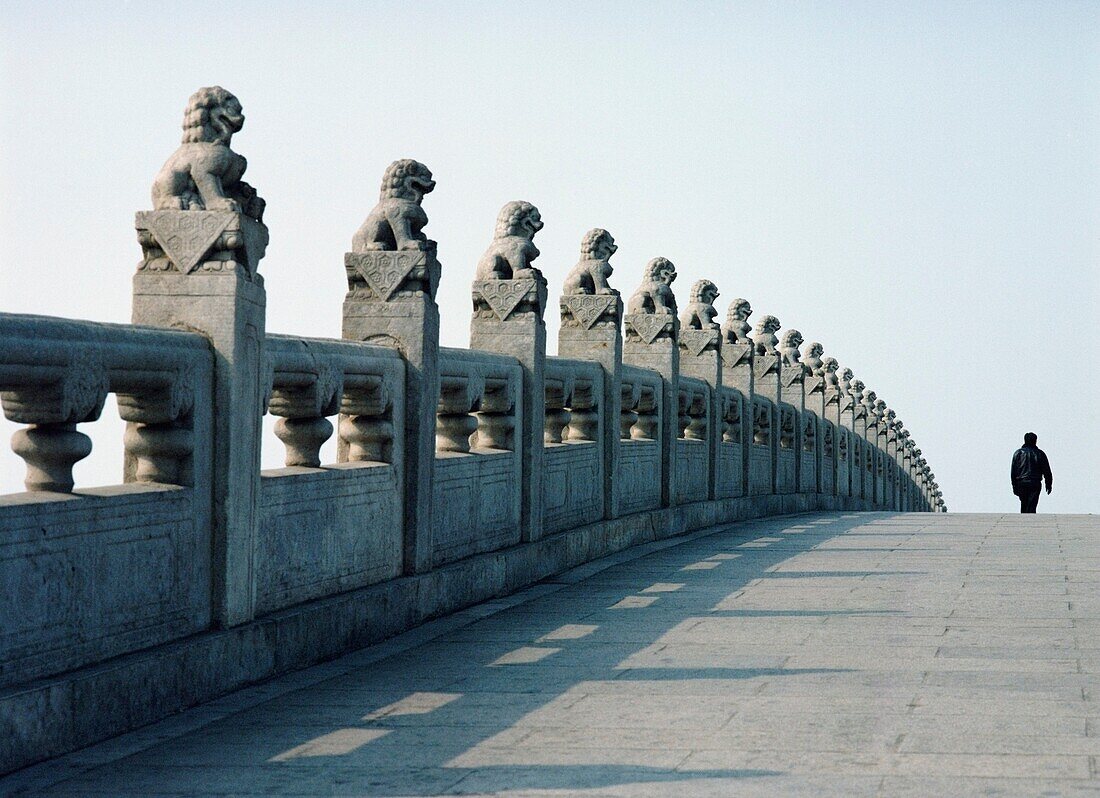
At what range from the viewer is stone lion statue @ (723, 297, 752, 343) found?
2227 cm

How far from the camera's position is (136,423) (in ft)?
23.2

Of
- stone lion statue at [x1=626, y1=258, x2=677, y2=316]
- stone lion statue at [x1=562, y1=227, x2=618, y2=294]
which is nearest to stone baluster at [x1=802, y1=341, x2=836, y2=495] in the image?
stone lion statue at [x1=626, y1=258, x2=677, y2=316]

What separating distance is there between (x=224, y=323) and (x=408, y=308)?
247 cm

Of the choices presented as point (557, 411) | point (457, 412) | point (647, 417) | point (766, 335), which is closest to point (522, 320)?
point (457, 412)

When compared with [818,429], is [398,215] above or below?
above

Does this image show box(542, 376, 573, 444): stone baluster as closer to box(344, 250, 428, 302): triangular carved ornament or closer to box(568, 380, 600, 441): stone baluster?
box(568, 380, 600, 441): stone baluster

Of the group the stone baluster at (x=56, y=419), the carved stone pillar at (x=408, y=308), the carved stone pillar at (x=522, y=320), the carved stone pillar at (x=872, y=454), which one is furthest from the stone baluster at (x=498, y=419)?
the carved stone pillar at (x=872, y=454)

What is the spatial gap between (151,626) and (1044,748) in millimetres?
3623

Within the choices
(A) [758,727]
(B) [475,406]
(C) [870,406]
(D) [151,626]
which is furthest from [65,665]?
(C) [870,406]

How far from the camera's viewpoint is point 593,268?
1504cm

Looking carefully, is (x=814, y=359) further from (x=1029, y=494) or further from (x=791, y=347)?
(x=1029, y=494)

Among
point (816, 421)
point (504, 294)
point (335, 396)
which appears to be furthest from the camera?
point (816, 421)

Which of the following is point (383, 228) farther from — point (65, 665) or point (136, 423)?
point (65, 665)

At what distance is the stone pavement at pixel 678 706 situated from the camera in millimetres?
5516
